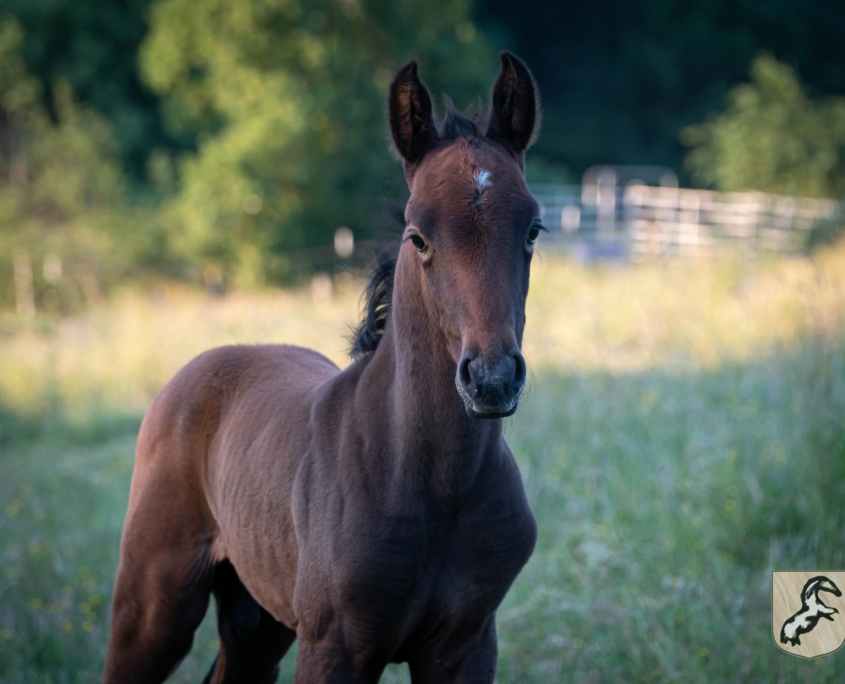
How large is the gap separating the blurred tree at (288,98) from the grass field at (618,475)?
32.3 ft

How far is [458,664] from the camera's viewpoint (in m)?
2.53

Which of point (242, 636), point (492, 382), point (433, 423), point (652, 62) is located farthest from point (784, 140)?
point (492, 382)

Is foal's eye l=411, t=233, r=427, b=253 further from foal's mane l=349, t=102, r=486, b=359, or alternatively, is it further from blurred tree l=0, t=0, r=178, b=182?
blurred tree l=0, t=0, r=178, b=182

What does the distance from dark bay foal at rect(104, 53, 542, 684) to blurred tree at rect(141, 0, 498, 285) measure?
16959mm

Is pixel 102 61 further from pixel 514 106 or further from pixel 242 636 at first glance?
pixel 514 106

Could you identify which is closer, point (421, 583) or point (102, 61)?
point (421, 583)

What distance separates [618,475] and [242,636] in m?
3.38

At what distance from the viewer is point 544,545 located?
536cm

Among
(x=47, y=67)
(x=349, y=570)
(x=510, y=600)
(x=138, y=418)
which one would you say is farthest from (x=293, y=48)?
(x=349, y=570)

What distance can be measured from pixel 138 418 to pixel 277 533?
6.88m

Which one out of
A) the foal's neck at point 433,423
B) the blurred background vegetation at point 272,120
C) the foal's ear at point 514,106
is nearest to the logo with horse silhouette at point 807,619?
the foal's neck at point 433,423

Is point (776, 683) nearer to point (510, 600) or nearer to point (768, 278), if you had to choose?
point (510, 600)

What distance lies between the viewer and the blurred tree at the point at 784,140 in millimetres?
28406

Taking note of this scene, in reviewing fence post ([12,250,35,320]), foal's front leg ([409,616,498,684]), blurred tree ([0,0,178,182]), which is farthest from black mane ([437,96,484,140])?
blurred tree ([0,0,178,182])
